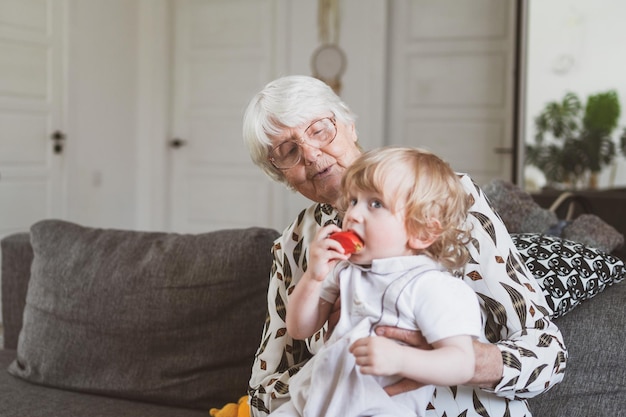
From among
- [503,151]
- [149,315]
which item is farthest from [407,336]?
[503,151]

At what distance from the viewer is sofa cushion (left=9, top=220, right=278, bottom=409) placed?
1996 millimetres

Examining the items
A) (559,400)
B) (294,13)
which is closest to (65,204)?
(294,13)

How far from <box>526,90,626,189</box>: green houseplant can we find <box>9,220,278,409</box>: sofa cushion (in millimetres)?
3166

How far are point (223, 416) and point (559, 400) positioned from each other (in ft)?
2.41

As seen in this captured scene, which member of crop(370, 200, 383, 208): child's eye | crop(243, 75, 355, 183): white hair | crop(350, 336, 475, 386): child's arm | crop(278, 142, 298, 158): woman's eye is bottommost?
crop(350, 336, 475, 386): child's arm

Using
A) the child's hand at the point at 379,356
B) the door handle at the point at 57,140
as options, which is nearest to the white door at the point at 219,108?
the door handle at the point at 57,140

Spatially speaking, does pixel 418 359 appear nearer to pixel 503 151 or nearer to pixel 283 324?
pixel 283 324

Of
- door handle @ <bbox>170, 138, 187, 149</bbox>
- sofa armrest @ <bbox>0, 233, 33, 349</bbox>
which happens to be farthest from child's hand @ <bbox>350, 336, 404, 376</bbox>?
door handle @ <bbox>170, 138, 187, 149</bbox>

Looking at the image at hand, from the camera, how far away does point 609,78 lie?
4609 millimetres

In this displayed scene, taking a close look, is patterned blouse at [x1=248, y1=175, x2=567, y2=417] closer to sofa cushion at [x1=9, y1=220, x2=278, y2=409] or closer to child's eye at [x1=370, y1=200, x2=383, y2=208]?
child's eye at [x1=370, y1=200, x2=383, y2=208]

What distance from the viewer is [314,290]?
128 cm

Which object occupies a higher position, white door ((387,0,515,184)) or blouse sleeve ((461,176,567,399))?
white door ((387,0,515,184))

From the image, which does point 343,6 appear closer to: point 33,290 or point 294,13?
point 294,13

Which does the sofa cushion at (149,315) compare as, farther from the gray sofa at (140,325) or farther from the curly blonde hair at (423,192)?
the curly blonde hair at (423,192)
